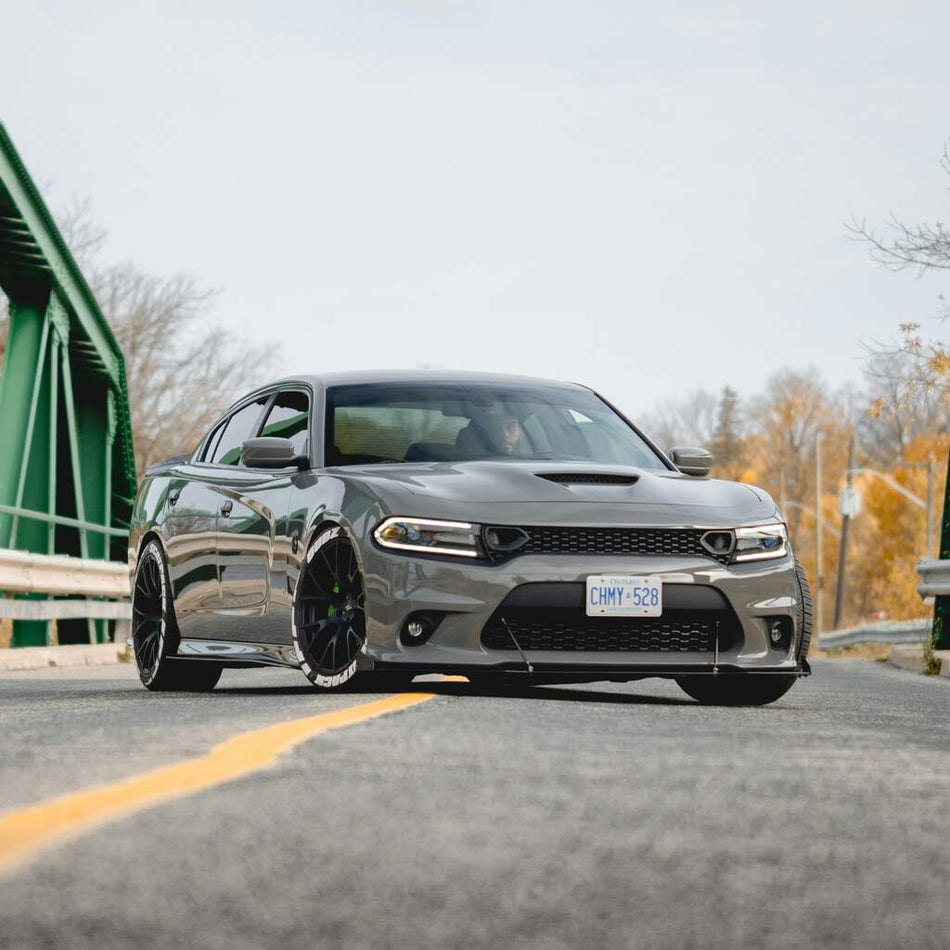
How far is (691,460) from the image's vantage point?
384 inches

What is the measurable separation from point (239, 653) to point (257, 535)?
58 cm

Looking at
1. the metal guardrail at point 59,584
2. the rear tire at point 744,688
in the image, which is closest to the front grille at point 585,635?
the rear tire at point 744,688

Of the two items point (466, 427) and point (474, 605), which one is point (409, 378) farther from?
point (474, 605)

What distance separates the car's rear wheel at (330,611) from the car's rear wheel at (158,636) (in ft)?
4.88

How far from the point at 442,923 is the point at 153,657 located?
24.9ft

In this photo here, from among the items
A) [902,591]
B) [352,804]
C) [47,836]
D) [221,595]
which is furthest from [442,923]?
[902,591]

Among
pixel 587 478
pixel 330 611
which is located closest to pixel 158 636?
pixel 330 611

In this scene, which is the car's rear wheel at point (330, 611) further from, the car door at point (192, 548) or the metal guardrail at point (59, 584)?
the metal guardrail at point (59, 584)

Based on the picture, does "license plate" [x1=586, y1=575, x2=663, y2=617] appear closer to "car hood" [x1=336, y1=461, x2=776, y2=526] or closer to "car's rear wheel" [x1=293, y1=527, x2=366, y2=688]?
"car hood" [x1=336, y1=461, x2=776, y2=526]

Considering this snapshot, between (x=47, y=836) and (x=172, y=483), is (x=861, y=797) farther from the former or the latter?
(x=172, y=483)

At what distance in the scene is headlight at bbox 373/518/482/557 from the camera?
8148 mm

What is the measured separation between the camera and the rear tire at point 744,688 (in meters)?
8.84

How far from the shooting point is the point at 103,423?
19.9 m

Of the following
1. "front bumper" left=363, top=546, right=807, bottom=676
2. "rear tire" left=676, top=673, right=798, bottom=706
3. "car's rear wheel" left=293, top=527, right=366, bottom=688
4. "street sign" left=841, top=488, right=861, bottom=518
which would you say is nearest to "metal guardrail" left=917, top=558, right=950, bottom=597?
"rear tire" left=676, top=673, right=798, bottom=706
